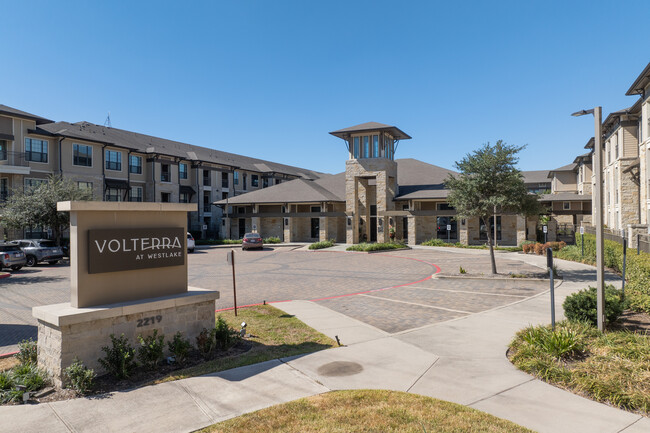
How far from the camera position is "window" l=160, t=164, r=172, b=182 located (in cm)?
4638

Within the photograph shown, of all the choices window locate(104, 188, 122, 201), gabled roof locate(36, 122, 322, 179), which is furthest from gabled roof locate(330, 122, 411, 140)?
window locate(104, 188, 122, 201)

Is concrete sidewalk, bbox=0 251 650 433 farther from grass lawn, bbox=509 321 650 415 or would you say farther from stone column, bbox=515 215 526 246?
stone column, bbox=515 215 526 246

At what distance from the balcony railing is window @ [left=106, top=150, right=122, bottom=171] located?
8.27 m

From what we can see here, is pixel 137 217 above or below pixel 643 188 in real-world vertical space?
below

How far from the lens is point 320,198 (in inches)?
1670

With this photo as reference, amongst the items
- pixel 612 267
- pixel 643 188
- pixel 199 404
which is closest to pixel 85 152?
pixel 199 404

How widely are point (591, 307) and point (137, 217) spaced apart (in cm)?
1011

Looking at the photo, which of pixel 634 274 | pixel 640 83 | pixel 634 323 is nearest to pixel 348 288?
pixel 634 323

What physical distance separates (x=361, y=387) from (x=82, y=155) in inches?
1610

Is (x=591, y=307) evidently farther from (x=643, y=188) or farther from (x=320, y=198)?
(x=320, y=198)

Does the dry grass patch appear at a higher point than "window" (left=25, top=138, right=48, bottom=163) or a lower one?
lower

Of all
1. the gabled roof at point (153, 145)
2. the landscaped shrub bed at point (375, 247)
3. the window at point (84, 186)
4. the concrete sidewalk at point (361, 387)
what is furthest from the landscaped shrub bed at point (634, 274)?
the gabled roof at point (153, 145)

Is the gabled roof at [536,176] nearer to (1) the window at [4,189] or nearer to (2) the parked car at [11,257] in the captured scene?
(2) the parked car at [11,257]

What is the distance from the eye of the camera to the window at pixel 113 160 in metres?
41.2
